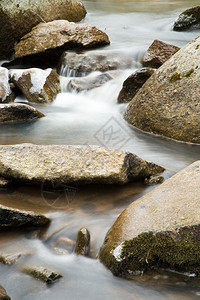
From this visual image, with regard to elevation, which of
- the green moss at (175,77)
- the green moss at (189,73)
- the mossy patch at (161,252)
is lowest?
the mossy patch at (161,252)

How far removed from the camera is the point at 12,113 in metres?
8.20

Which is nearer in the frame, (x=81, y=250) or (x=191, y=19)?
(x=81, y=250)

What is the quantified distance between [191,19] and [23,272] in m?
12.3

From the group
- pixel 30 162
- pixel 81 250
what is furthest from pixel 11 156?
pixel 81 250

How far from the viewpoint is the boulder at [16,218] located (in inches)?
154

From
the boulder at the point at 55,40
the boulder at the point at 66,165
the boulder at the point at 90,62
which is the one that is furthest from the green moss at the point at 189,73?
the boulder at the point at 55,40

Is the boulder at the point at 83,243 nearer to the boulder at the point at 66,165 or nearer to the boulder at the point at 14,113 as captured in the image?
the boulder at the point at 66,165

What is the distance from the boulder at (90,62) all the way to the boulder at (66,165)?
21.9ft

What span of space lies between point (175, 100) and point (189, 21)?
26.4 feet

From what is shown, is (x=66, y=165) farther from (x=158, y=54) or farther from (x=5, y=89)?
(x=158, y=54)

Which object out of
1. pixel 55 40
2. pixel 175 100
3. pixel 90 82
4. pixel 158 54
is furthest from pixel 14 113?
pixel 55 40

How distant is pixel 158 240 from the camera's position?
11.1 feet

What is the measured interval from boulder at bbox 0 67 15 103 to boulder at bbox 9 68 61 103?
31cm

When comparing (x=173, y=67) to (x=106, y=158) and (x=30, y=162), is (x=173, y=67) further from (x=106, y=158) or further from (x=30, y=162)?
(x=30, y=162)
